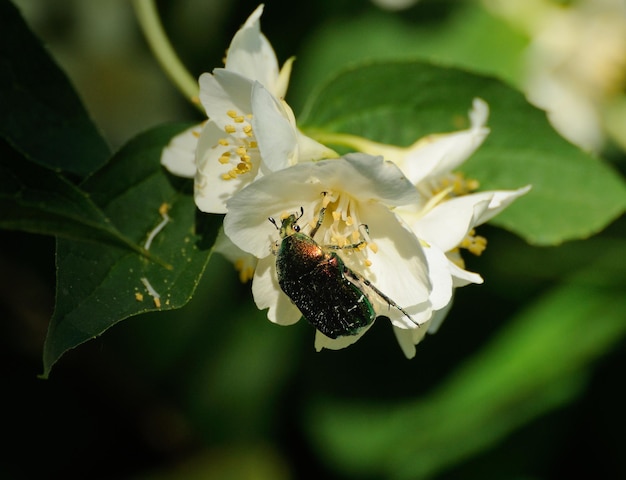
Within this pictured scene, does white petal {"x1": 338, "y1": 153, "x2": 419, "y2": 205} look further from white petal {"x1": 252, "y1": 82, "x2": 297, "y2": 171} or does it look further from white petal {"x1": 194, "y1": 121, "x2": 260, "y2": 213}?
white petal {"x1": 194, "y1": 121, "x2": 260, "y2": 213}

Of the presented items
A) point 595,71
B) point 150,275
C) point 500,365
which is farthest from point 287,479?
point 595,71

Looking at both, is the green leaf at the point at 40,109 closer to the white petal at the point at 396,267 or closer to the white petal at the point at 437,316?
the white petal at the point at 396,267

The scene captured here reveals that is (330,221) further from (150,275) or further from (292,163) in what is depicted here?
(150,275)

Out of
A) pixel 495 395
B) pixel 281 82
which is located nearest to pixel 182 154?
pixel 281 82

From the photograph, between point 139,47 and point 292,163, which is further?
point 139,47

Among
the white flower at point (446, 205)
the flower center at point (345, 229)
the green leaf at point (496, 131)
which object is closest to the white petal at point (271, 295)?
the flower center at point (345, 229)

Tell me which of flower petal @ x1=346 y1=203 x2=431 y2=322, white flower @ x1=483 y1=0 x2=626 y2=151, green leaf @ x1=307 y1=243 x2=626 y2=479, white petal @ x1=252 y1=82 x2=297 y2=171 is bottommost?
green leaf @ x1=307 y1=243 x2=626 y2=479

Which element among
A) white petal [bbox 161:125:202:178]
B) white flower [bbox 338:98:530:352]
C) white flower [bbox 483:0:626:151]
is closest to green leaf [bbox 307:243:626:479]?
white flower [bbox 483:0:626:151]
